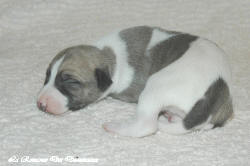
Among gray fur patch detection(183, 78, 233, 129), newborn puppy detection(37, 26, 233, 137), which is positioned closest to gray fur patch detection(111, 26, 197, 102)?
newborn puppy detection(37, 26, 233, 137)

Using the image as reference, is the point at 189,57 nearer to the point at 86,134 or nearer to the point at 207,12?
the point at 86,134

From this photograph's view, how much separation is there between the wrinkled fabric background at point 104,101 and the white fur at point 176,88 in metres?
0.12

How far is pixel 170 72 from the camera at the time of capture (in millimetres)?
4004

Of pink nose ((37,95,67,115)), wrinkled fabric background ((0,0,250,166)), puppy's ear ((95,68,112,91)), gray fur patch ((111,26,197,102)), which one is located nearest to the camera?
wrinkled fabric background ((0,0,250,166))

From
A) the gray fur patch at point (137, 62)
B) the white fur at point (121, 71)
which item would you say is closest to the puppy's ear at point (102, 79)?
the white fur at point (121, 71)

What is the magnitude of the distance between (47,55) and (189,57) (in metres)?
2.12

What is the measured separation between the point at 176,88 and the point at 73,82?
909mm

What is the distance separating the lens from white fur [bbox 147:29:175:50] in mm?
4539

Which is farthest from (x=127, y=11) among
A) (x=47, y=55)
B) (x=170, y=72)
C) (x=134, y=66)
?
(x=170, y=72)

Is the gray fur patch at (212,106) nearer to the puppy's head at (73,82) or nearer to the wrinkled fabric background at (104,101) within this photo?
the wrinkled fabric background at (104,101)

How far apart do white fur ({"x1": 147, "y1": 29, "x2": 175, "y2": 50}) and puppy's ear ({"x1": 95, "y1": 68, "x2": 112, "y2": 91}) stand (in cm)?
55

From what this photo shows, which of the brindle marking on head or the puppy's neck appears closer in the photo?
the brindle marking on head

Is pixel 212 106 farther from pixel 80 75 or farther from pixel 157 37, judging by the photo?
pixel 80 75

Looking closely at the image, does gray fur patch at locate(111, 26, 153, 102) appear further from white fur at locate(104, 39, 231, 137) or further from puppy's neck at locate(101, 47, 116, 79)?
white fur at locate(104, 39, 231, 137)
